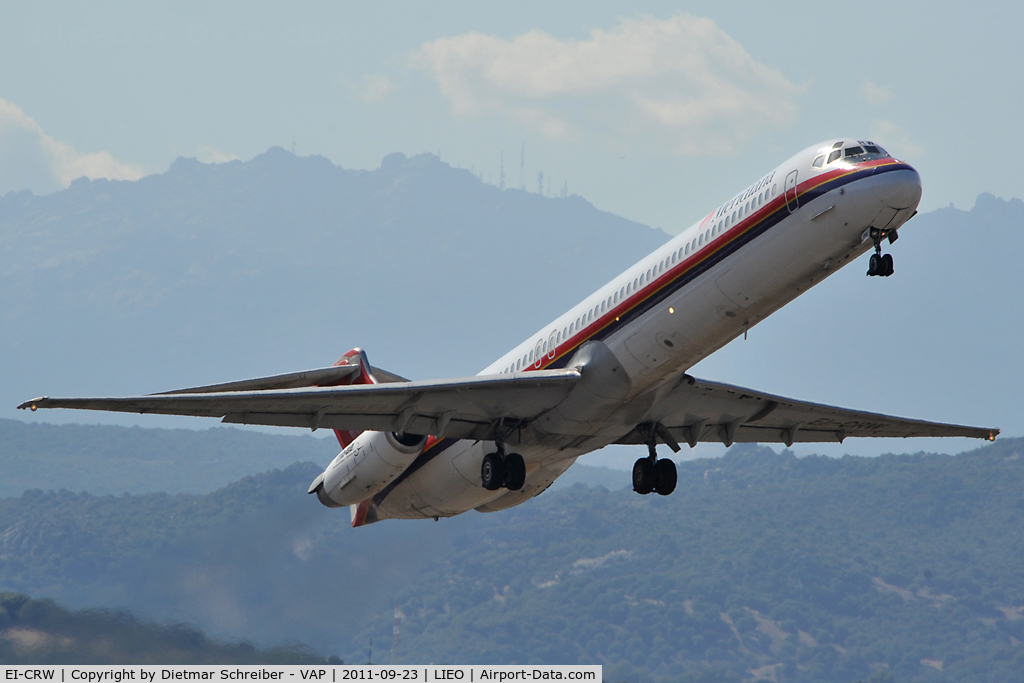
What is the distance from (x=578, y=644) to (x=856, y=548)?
58183mm

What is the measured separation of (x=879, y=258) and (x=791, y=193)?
253 cm

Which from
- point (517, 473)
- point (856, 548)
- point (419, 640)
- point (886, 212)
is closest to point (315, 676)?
point (517, 473)

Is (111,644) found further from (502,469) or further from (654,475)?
(654,475)

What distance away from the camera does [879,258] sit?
26.9 meters

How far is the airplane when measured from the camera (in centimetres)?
2781

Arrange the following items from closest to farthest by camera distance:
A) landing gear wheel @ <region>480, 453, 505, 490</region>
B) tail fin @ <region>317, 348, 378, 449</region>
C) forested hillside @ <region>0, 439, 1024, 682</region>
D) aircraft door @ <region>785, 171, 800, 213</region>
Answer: aircraft door @ <region>785, 171, 800, 213</region> < landing gear wheel @ <region>480, 453, 505, 490</region> < tail fin @ <region>317, 348, 378, 449</region> < forested hillside @ <region>0, 439, 1024, 682</region>

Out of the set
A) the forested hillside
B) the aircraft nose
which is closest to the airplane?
the aircraft nose

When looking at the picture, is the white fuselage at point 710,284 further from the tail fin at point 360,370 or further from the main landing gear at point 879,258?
the tail fin at point 360,370

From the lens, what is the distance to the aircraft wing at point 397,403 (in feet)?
99.6

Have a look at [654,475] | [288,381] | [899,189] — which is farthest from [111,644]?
[899,189]

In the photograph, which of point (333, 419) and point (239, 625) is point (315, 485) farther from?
point (239, 625)

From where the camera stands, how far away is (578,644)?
524 feet

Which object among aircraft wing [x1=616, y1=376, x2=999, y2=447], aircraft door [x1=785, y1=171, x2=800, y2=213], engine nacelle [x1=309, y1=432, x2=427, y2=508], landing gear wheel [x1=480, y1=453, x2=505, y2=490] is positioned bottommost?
landing gear wheel [x1=480, y1=453, x2=505, y2=490]

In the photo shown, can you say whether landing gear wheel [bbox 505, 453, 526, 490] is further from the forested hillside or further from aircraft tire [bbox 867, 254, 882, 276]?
the forested hillside
